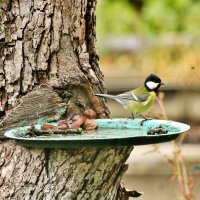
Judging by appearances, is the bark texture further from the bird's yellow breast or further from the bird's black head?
the bird's black head

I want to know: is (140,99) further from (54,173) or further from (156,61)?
(156,61)

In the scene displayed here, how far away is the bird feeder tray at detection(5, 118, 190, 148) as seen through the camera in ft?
10.5

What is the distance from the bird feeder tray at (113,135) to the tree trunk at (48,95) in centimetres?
10

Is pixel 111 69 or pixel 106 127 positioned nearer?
pixel 106 127

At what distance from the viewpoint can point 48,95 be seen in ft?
12.4

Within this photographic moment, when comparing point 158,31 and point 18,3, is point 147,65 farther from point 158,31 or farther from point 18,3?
point 18,3

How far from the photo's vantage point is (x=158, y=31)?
33.6ft

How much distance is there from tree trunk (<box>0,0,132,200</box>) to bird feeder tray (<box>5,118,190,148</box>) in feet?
0.33

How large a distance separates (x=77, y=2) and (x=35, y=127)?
0.63 meters

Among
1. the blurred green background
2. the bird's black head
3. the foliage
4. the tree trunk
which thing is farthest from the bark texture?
the foliage

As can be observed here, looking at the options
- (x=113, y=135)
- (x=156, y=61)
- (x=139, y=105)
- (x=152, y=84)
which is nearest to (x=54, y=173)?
(x=113, y=135)

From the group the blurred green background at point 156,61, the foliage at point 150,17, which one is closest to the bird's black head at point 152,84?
the blurred green background at point 156,61

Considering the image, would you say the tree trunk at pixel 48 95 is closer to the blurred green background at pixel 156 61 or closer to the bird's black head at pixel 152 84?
the bird's black head at pixel 152 84

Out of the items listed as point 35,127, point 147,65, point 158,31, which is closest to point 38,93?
point 35,127
